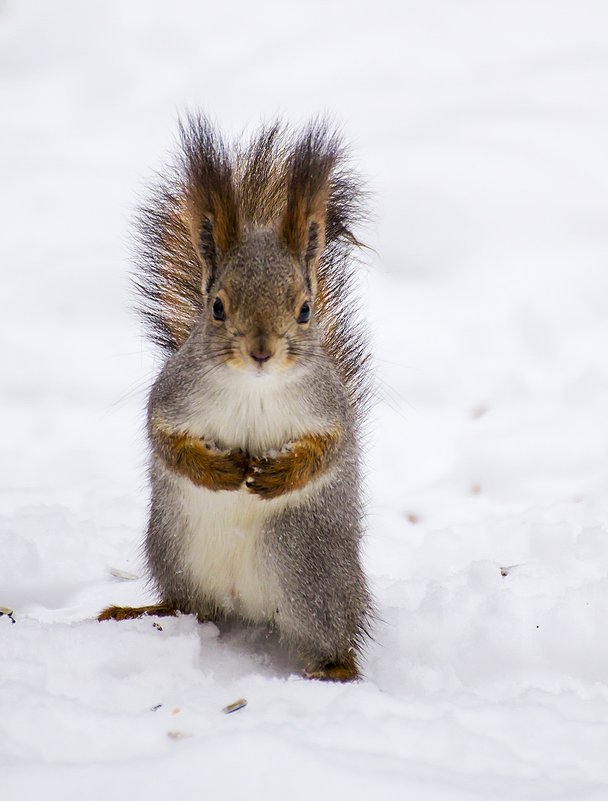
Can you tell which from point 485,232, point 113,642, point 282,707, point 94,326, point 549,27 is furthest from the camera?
point 549,27

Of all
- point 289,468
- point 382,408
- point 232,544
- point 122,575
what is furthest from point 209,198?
point 382,408

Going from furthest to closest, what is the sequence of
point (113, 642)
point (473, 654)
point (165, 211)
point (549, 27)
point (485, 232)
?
1. point (549, 27)
2. point (485, 232)
3. point (165, 211)
4. point (473, 654)
5. point (113, 642)

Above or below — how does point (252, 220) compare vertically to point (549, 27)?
below

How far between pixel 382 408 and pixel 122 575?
3.83 feet

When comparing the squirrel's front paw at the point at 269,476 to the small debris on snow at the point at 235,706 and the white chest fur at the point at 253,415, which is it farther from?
the small debris on snow at the point at 235,706

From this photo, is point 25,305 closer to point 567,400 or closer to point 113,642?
point 567,400

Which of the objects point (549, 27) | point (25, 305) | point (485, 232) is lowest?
point (25, 305)

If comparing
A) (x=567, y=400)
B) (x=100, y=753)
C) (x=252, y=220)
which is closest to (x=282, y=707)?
(x=100, y=753)

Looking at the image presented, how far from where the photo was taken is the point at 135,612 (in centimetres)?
229

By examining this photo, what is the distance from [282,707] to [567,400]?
184cm

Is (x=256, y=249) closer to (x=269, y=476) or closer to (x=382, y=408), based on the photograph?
(x=269, y=476)

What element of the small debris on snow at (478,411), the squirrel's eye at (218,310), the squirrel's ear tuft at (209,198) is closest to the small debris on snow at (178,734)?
the squirrel's eye at (218,310)

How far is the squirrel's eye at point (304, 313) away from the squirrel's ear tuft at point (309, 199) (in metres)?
0.11

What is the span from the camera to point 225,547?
6.86 ft
